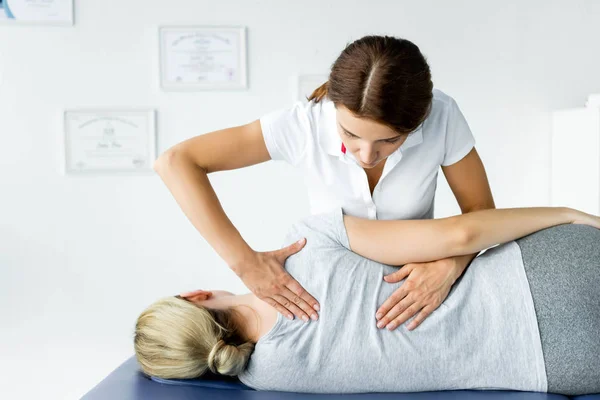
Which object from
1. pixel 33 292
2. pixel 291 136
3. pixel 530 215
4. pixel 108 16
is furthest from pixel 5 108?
pixel 530 215

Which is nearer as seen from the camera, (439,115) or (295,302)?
(295,302)

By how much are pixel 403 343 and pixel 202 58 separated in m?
1.67

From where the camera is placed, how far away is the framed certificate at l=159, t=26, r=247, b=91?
265cm

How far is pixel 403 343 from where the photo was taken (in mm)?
1336

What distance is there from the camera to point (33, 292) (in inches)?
106

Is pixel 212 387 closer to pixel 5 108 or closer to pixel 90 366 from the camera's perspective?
pixel 90 366

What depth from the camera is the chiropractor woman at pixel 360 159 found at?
127 cm

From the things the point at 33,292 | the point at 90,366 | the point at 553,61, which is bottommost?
the point at 90,366

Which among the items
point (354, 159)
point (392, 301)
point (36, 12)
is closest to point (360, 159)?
point (354, 159)

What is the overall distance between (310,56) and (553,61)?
3.25 ft

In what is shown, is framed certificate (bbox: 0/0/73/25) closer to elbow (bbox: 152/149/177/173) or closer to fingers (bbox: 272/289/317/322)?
elbow (bbox: 152/149/177/173)

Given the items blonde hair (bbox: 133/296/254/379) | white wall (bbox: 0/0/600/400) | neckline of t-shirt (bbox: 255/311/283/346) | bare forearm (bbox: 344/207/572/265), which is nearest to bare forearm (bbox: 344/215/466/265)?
bare forearm (bbox: 344/207/572/265)

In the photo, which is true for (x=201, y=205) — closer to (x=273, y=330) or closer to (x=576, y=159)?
(x=273, y=330)

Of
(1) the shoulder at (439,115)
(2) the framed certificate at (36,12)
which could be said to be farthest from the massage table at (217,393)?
(2) the framed certificate at (36,12)
